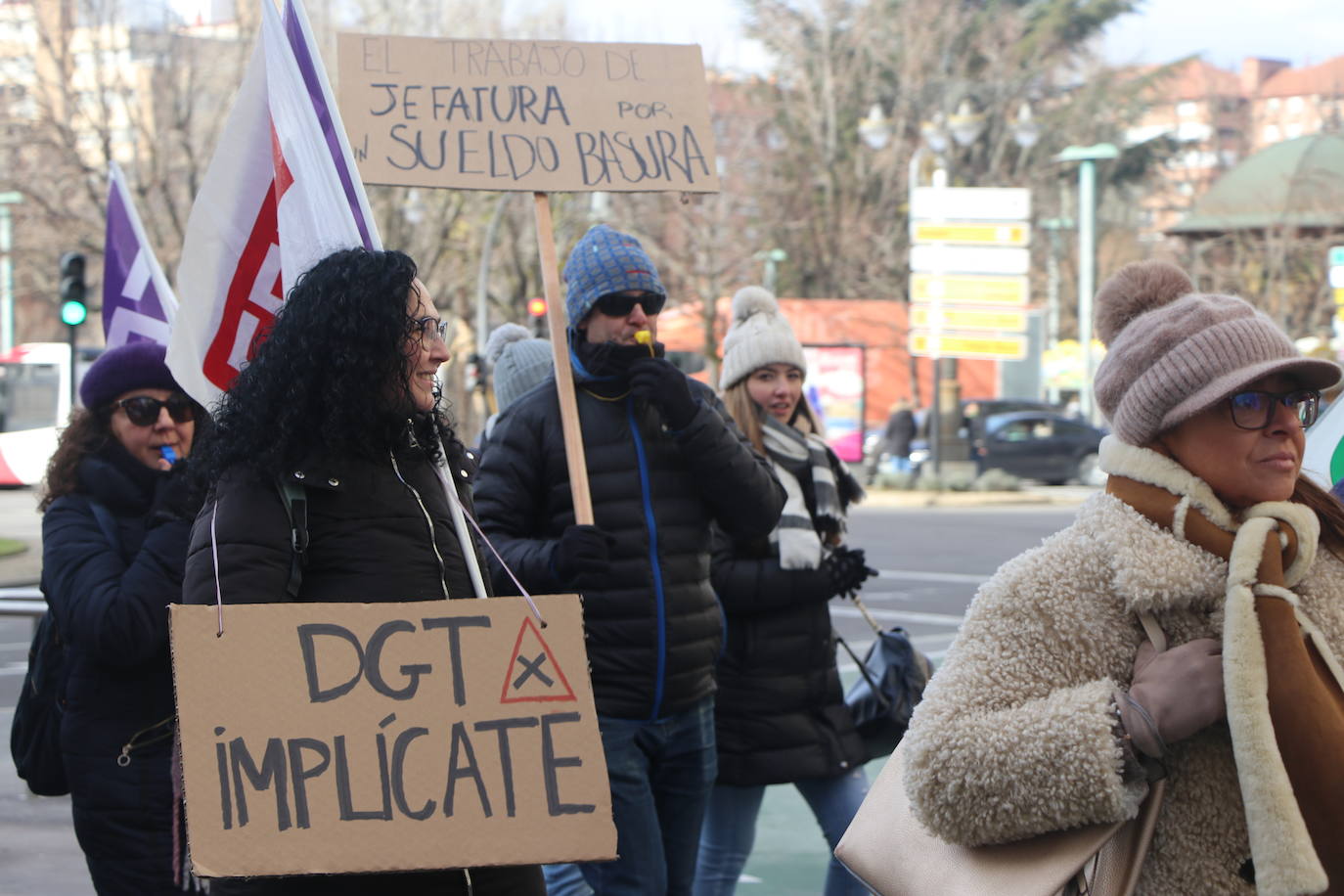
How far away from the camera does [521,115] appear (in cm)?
427

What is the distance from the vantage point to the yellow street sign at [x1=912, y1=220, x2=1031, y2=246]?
25.0m

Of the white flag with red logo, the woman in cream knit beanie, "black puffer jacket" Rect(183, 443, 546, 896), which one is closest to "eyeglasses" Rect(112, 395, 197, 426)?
the white flag with red logo

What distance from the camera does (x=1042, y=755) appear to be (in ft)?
7.06

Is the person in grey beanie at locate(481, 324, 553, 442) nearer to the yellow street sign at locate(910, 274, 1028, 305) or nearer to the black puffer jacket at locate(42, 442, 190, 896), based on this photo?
the black puffer jacket at locate(42, 442, 190, 896)

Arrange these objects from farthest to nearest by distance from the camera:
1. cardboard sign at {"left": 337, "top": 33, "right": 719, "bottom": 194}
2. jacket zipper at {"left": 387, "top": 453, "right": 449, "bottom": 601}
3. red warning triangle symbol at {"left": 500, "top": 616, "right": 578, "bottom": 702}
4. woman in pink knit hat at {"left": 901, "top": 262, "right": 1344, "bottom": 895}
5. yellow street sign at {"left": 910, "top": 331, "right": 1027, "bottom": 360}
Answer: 1. yellow street sign at {"left": 910, "top": 331, "right": 1027, "bottom": 360}
2. cardboard sign at {"left": 337, "top": 33, "right": 719, "bottom": 194}
3. jacket zipper at {"left": 387, "top": 453, "right": 449, "bottom": 601}
4. red warning triangle symbol at {"left": 500, "top": 616, "right": 578, "bottom": 702}
5. woman in pink knit hat at {"left": 901, "top": 262, "right": 1344, "bottom": 895}

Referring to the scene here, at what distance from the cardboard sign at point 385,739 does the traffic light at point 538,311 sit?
18.3 meters

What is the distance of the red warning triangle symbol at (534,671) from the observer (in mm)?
2621

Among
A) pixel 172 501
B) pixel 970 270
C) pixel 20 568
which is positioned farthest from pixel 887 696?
pixel 970 270

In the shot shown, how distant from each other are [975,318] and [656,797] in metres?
22.2

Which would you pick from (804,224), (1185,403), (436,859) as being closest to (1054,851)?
(1185,403)

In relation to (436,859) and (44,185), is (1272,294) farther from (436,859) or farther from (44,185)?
(436,859)

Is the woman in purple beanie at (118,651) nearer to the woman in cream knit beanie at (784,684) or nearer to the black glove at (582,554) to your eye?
the black glove at (582,554)

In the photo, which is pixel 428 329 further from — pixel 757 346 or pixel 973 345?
pixel 973 345

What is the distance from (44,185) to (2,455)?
5.11 m
